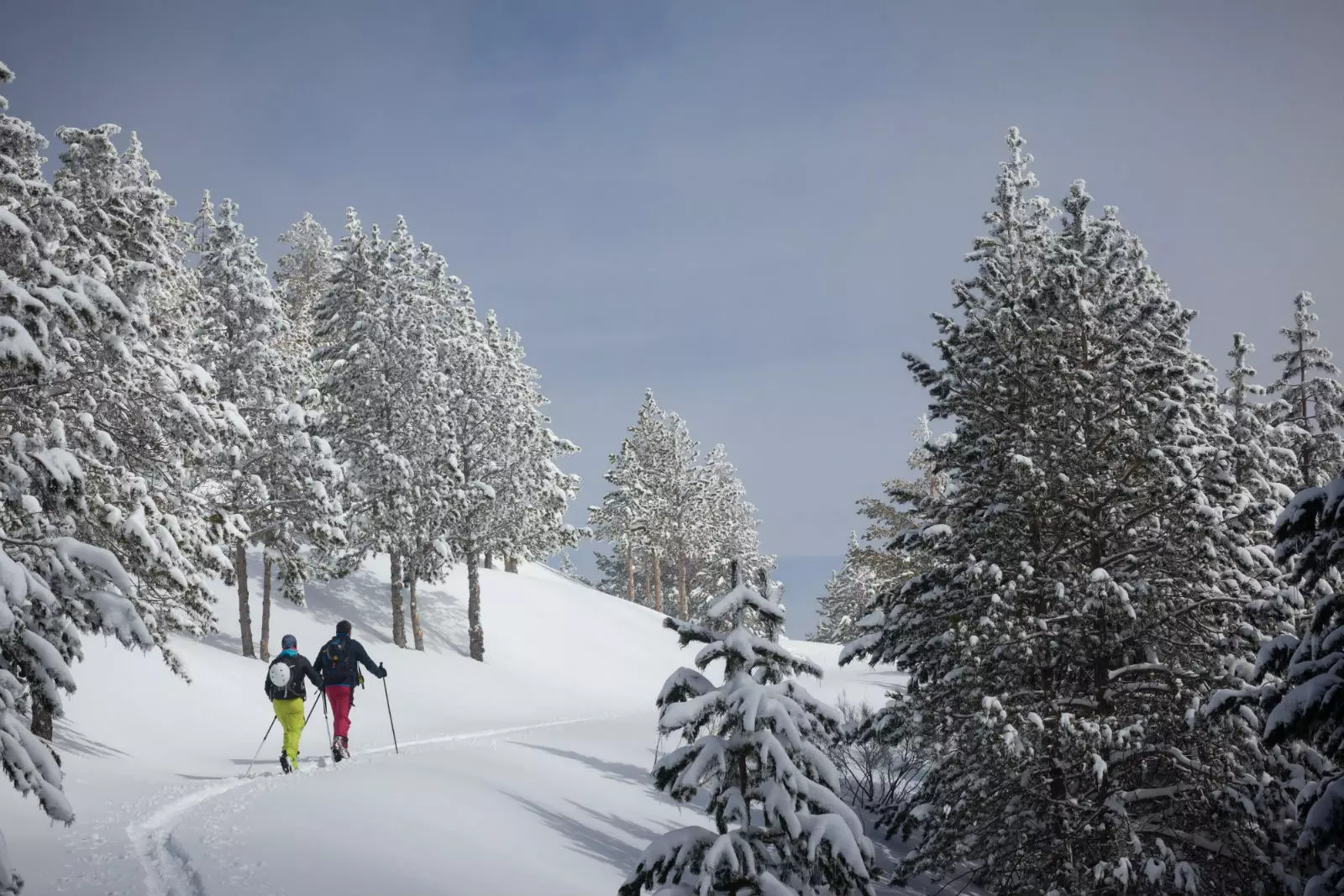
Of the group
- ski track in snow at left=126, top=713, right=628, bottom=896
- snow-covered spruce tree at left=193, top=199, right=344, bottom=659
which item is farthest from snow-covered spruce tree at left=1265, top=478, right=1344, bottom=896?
snow-covered spruce tree at left=193, top=199, right=344, bottom=659

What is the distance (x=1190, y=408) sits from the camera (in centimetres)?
1358

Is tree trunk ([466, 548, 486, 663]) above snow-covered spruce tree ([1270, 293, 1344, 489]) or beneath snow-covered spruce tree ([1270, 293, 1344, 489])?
beneath

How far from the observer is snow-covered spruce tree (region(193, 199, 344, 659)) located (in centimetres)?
2372

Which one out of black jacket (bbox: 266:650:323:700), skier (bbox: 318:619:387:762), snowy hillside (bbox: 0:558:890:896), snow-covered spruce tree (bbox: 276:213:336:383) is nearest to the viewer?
snowy hillside (bbox: 0:558:890:896)

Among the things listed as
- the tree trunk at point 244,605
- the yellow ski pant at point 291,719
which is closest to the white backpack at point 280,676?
the yellow ski pant at point 291,719

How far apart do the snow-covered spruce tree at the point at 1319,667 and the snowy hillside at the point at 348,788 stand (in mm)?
6341

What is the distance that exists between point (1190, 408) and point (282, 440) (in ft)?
66.5

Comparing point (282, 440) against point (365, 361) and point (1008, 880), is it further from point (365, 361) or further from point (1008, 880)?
point (1008, 880)

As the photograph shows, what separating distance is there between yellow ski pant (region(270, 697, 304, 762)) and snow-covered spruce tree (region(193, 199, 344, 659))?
9950mm

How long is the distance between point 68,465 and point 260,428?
1864cm

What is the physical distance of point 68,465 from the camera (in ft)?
23.7

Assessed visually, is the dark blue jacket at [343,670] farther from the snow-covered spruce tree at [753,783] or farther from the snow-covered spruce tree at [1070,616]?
the snow-covered spruce tree at [753,783]

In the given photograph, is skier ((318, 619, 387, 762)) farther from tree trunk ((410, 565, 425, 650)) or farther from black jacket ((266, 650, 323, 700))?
tree trunk ((410, 565, 425, 650))

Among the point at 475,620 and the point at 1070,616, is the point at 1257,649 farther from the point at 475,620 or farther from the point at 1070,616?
the point at 475,620
